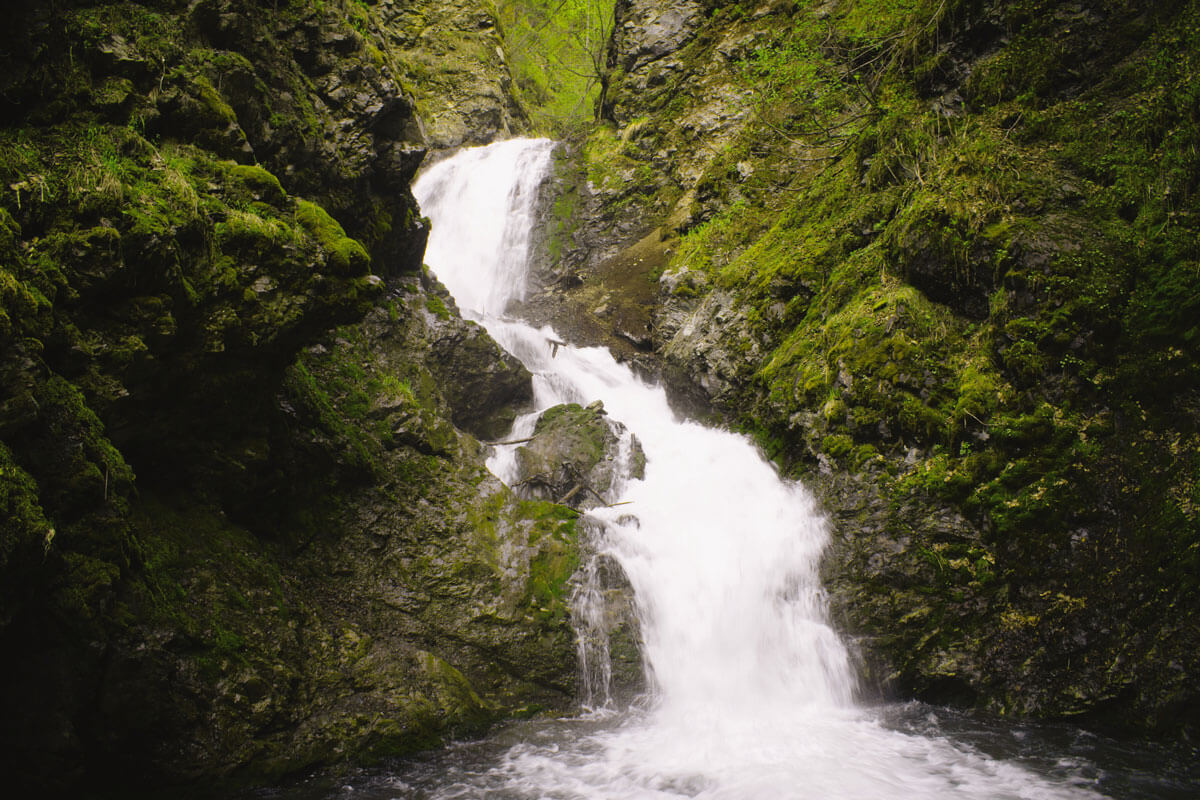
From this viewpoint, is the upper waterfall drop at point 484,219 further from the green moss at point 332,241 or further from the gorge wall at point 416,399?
the green moss at point 332,241

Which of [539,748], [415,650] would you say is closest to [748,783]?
[539,748]

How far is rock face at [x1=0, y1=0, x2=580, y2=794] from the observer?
10.9 ft

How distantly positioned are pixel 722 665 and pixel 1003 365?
4.68 m

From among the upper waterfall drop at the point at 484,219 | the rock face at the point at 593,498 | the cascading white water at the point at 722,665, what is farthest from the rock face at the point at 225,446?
the upper waterfall drop at the point at 484,219

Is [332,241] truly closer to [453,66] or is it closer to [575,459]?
[575,459]

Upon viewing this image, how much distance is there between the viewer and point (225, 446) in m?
5.10

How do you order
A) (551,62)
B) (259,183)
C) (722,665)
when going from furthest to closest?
(551,62)
(722,665)
(259,183)

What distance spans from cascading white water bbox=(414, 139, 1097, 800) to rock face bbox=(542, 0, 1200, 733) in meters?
0.56

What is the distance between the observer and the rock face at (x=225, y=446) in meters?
3.34

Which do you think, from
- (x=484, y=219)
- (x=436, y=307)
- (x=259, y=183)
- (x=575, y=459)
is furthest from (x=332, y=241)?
(x=484, y=219)

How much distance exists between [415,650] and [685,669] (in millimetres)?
3017

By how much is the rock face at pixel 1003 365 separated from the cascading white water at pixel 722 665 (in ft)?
1.84

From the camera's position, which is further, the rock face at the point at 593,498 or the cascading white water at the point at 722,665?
→ the rock face at the point at 593,498

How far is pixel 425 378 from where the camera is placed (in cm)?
812
